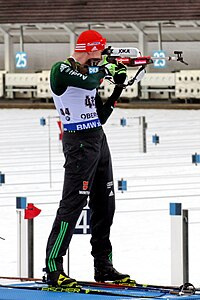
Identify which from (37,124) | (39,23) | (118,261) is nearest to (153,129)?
(37,124)

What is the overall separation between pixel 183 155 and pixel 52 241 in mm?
11984

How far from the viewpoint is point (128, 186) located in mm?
15562

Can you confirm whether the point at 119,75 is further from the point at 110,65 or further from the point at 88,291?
the point at 88,291

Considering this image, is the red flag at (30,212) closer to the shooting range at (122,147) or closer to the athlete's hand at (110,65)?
the shooting range at (122,147)

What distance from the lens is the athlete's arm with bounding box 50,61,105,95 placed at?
24.8 ft

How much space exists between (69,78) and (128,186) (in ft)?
26.3

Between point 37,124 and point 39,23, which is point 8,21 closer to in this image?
point 39,23

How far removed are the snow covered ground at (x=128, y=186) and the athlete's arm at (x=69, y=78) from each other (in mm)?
2001

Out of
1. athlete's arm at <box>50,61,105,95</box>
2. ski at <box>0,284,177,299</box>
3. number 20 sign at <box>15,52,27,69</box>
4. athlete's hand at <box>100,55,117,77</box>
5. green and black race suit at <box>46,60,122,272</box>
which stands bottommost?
ski at <box>0,284,177,299</box>

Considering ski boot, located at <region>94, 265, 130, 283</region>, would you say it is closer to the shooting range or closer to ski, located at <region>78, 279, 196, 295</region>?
ski, located at <region>78, 279, 196, 295</region>

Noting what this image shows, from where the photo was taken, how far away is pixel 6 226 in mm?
11906

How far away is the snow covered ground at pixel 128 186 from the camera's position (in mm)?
10031

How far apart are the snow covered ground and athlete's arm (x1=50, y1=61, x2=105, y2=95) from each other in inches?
78.8

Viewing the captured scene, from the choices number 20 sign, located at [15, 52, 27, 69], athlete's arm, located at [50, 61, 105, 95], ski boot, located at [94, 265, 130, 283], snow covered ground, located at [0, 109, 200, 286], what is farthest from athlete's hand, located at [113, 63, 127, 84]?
number 20 sign, located at [15, 52, 27, 69]
